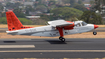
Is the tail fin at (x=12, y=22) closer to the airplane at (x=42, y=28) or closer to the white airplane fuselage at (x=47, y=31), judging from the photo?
the airplane at (x=42, y=28)

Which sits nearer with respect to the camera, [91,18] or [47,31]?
[47,31]

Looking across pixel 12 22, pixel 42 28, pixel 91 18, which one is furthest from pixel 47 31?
pixel 91 18

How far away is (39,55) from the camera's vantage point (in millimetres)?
17812

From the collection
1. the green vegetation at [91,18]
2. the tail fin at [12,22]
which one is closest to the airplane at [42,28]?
the tail fin at [12,22]

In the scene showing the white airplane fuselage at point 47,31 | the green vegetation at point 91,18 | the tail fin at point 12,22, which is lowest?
the green vegetation at point 91,18

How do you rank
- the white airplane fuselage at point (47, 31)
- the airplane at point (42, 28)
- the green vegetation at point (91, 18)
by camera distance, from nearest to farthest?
the airplane at point (42, 28) < the white airplane fuselage at point (47, 31) < the green vegetation at point (91, 18)

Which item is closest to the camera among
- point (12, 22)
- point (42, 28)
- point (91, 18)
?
point (12, 22)

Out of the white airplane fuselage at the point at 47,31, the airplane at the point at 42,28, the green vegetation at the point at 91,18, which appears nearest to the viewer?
the airplane at the point at 42,28

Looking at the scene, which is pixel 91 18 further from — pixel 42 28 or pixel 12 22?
pixel 12 22

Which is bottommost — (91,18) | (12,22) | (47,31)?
(91,18)

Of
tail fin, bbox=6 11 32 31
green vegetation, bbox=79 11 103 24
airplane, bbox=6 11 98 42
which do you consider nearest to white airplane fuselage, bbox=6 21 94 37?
airplane, bbox=6 11 98 42

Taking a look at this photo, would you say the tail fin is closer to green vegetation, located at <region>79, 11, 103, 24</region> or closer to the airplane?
the airplane

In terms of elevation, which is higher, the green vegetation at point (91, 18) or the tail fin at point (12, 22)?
the tail fin at point (12, 22)

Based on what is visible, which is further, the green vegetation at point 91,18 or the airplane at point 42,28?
the green vegetation at point 91,18
